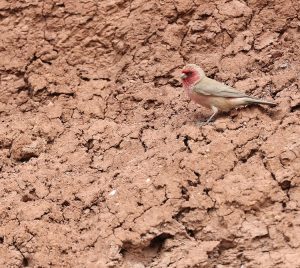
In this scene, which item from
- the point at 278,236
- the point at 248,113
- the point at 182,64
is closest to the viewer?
the point at 278,236

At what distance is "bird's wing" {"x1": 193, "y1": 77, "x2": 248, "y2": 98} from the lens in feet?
24.5

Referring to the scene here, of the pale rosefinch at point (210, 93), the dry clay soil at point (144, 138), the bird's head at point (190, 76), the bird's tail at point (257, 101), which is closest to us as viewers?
the dry clay soil at point (144, 138)

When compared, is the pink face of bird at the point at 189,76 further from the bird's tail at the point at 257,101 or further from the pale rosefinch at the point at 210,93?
the bird's tail at the point at 257,101

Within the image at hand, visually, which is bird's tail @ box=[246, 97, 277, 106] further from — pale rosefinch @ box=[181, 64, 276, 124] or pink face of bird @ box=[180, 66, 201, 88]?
pink face of bird @ box=[180, 66, 201, 88]

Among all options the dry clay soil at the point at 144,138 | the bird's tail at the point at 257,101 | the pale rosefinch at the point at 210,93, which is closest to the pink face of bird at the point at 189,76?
the pale rosefinch at the point at 210,93

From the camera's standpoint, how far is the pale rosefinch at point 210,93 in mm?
7410

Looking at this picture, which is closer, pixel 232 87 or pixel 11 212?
pixel 11 212

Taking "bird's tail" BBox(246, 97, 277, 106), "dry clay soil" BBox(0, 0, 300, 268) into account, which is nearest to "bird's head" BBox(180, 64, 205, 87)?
"dry clay soil" BBox(0, 0, 300, 268)

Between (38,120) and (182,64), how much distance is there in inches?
63.1

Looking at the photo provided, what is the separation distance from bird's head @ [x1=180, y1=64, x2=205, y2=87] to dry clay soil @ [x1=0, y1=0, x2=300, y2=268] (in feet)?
1.10

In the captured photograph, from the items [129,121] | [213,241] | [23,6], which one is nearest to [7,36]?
[23,6]

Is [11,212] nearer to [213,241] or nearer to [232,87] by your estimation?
[213,241]

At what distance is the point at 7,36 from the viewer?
878cm

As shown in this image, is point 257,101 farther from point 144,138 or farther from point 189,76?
point 144,138
